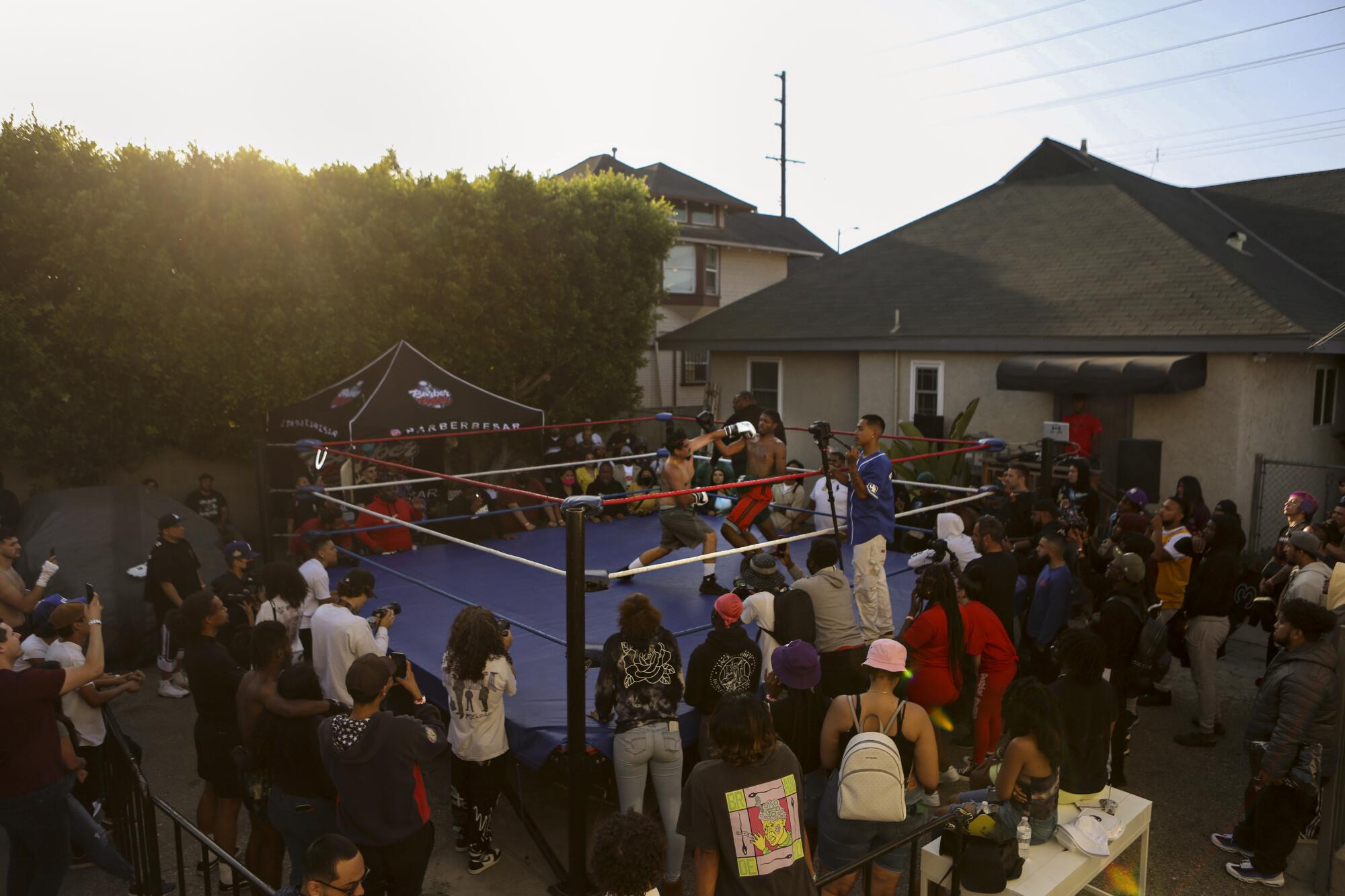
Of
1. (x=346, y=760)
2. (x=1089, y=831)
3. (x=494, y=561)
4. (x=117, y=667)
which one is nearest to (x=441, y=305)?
(x=494, y=561)

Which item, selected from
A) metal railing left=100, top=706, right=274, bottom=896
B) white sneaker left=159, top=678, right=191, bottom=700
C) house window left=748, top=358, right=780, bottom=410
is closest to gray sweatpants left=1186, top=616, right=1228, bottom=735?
metal railing left=100, top=706, right=274, bottom=896

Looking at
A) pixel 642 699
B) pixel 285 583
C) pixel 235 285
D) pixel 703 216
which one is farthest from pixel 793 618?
pixel 703 216

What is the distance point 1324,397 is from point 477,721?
44.5 feet

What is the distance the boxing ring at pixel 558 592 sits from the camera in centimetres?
450

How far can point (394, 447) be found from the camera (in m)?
12.3

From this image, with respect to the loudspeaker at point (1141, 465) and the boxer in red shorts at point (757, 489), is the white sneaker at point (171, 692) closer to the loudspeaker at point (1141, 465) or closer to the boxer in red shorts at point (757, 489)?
the boxer in red shorts at point (757, 489)

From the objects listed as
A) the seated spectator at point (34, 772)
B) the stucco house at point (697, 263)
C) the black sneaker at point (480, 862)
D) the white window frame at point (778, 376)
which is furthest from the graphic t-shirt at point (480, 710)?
the stucco house at point (697, 263)

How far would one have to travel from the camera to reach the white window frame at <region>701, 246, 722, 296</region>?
79.8ft

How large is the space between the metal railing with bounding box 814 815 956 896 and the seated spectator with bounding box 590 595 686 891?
3.75 ft

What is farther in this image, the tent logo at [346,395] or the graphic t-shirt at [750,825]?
the tent logo at [346,395]

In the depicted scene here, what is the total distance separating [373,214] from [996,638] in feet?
34.9

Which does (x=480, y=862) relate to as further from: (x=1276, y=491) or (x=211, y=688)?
(x=1276, y=491)

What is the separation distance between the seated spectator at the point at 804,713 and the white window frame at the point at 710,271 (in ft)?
68.2

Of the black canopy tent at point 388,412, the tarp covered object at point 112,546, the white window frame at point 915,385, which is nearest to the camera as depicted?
the tarp covered object at point 112,546
